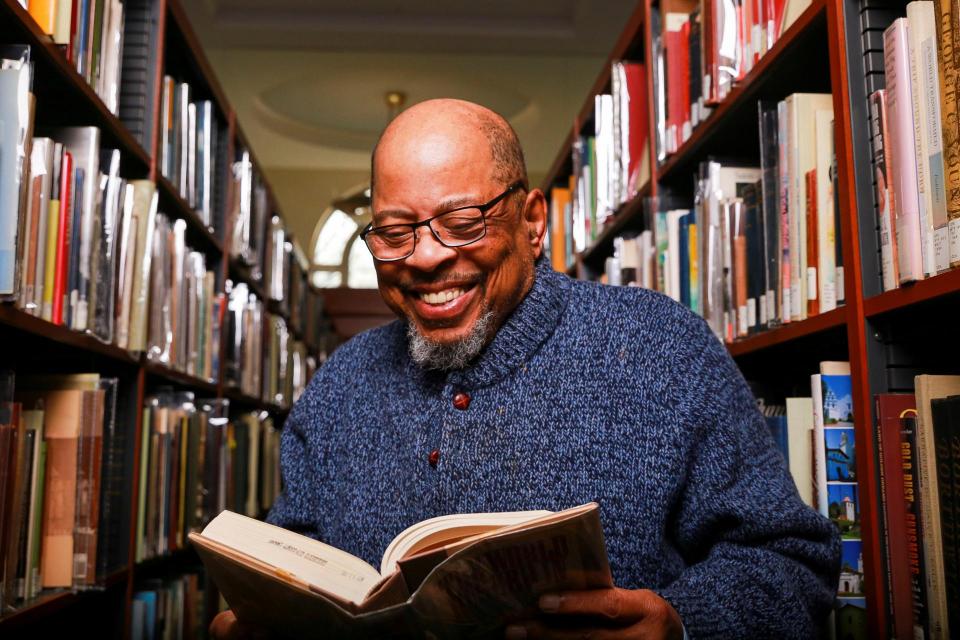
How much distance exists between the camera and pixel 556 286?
1.32m

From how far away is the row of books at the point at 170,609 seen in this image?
205 centimetres

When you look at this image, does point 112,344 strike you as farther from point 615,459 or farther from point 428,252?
point 615,459

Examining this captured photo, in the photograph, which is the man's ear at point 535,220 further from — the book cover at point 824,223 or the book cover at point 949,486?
the book cover at point 949,486

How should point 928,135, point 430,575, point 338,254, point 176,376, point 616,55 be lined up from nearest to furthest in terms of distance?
point 430,575 < point 928,135 < point 176,376 < point 616,55 < point 338,254

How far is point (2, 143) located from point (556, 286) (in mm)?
822

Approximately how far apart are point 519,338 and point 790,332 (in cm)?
43

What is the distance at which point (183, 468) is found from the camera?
2.35 m

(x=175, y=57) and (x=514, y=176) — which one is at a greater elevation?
(x=175, y=57)

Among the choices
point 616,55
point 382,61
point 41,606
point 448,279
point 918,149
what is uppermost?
point 382,61

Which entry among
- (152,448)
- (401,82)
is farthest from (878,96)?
(401,82)

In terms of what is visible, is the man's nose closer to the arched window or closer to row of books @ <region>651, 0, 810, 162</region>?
row of books @ <region>651, 0, 810, 162</region>

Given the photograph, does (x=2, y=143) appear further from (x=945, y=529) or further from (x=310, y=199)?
(x=310, y=199)

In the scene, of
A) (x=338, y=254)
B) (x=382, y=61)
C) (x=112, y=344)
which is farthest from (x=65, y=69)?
(x=338, y=254)

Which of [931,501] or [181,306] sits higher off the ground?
[181,306]
